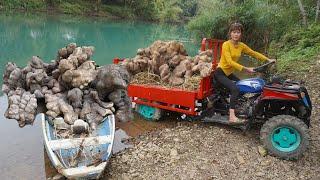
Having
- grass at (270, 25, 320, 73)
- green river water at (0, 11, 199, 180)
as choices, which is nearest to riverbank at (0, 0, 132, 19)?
green river water at (0, 11, 199, 180)

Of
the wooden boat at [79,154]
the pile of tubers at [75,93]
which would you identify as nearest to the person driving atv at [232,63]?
the wooden boat at [79,154]

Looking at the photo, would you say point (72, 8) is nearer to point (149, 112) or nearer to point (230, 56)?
point (149, 112)

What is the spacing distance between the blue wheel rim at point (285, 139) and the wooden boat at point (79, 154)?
110 inches

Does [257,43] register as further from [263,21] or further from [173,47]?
[173,47]

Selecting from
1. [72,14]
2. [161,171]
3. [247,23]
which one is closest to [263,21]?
[247,23]

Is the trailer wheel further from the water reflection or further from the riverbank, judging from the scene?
the riverbank

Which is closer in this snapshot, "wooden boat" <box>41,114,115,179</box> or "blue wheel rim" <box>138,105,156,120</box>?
"wooden boat" <box>41,114,115,179</box>

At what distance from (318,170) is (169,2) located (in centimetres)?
5902

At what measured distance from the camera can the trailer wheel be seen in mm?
9066

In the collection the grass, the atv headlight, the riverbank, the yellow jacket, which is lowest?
the riverbank

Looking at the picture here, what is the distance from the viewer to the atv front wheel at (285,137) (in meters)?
6.49

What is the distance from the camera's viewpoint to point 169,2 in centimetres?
6341

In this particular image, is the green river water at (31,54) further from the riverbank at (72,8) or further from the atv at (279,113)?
the riverbank at (72,8)

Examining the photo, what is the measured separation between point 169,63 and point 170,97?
129 centimetres
